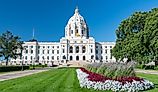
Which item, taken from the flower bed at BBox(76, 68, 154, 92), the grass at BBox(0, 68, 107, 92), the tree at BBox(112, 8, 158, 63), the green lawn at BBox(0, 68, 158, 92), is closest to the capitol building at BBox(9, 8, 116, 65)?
the tree at BBox(112, 8, 158, 63)

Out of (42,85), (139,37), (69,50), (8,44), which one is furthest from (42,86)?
(69,50)

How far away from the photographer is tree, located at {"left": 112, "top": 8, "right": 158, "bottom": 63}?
A: 2334 inches

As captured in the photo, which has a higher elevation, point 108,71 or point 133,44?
point 133,44

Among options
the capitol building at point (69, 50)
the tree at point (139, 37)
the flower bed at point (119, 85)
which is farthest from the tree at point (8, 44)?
the capitol building at point (69, 50)

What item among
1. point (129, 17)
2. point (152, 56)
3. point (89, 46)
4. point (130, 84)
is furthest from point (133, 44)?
point (89, 46)

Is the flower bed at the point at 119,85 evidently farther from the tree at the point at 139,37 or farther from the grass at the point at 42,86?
the tree at the point at 139,37

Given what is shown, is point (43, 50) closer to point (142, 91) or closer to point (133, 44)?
point (133, 44)

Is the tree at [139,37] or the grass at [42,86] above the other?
the tree at [139,37]

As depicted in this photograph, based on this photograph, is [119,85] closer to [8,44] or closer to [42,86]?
[42,86]

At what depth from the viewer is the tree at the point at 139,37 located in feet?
195

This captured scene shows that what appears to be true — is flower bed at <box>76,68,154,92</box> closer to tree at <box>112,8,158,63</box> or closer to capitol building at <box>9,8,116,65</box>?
tree at <box>112,8,158,63</box>

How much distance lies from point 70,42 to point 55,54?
1282 cm

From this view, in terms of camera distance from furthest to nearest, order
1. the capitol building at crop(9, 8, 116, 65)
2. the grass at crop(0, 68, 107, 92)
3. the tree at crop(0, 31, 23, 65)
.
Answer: the capitol building at crop(9, 8, 116, 65), the tree at crop(0, 31, 23, 65), the grass at crop(0, 68, 107, 92)

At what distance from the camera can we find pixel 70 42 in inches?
7667
